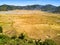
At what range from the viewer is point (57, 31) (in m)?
58.9

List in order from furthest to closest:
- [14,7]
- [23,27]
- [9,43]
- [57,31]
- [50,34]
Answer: [14,7] → [23,27] → [57,31] → [50,34] → [9,43]

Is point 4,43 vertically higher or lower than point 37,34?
higher

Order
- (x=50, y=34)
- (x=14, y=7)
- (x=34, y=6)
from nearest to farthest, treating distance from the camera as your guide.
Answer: (x=50, y=34), (x=14, y=7), (x=34, y=6)

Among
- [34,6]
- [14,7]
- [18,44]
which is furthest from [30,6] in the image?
[18,44]

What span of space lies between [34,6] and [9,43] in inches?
5546

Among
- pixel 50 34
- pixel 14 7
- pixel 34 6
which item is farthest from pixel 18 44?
pixel 34 6

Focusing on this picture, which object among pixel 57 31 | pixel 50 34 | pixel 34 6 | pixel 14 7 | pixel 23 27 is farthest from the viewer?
pixel 34 6

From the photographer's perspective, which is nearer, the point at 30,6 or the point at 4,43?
the point at 4,43

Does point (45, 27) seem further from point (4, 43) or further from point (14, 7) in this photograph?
point (14, 7)

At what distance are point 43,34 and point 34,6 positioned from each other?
111594 mm

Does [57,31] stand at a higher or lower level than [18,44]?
lower

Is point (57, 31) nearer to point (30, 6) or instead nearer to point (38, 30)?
point (38, 30)

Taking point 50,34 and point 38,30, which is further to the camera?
point 38,30

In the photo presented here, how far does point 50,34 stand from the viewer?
55.4 metres
